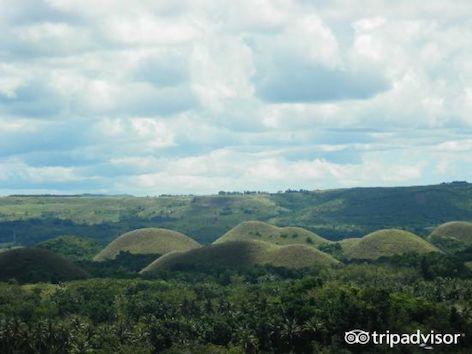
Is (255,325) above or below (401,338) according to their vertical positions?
above

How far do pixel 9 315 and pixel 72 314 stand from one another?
1374cm

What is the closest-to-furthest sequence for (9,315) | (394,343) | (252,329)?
(394,343), (252,329), (9,315)

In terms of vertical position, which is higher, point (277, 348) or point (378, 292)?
point (378, 292)

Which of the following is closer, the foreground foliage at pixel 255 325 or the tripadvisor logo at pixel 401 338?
the tripadvisor logo at pixel 401 338

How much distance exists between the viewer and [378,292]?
155125 millimetres

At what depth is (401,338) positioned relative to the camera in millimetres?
139750

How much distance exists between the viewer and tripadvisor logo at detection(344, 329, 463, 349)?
451 ft

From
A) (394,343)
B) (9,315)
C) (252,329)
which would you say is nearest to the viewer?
(394,343)

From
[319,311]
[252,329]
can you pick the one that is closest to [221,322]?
[252,329]

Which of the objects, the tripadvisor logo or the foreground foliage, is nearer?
the tripadvisor logo

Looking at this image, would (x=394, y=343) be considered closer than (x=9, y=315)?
Yes

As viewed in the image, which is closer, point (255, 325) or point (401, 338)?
point (401, 338)

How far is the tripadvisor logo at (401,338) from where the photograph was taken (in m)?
138

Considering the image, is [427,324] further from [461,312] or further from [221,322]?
[221,322]
